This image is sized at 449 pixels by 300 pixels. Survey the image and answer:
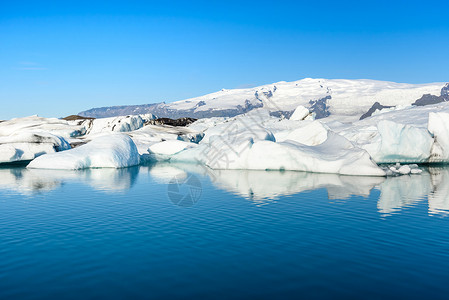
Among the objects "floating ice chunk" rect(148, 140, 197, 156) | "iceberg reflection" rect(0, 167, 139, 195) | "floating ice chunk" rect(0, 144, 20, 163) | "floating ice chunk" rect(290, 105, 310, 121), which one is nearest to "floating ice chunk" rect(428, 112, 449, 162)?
"floating ice chunk" rect(148, 140, 197, 156)

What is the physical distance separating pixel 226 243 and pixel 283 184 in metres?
9.70

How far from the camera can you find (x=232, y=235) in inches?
368

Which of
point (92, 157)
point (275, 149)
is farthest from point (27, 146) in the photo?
point (275, 149)

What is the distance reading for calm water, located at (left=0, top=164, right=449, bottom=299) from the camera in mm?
6402

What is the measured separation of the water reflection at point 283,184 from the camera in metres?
14.2

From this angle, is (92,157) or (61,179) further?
(92,157)

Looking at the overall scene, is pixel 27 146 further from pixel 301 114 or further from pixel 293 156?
pixel 301 114

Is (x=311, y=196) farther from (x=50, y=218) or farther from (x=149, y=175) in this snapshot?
(x=149, y=175)

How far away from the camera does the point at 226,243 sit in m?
8.71

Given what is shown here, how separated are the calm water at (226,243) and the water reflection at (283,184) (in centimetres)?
17

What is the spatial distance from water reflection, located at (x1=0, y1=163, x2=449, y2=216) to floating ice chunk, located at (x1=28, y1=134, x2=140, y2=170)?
0.97 metres

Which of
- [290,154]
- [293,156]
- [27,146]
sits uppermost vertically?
[27,146]

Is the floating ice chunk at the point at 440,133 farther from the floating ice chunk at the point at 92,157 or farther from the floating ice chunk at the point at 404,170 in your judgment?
the floating ice chunk at the point at 92,157

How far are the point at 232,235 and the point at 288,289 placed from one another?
3216 mm
